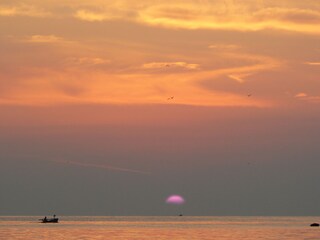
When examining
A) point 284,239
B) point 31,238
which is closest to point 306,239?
point 284,239

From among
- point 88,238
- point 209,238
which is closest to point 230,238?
point 209,238

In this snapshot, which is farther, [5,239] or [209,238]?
[209,238]

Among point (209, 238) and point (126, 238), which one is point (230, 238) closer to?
point (209, 238)

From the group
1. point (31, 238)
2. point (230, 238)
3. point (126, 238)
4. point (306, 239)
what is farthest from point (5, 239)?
point (306, 239)

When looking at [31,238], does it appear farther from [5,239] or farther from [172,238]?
[172,238]

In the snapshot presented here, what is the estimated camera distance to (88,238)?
158750 millimetres

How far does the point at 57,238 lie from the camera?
160 m

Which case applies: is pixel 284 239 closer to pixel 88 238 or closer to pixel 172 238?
pixel 172 238

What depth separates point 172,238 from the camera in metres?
165

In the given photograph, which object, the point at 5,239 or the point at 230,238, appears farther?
the point at 230,238

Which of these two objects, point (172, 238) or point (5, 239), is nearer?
point (5, 239)

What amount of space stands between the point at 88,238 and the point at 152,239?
1328cm

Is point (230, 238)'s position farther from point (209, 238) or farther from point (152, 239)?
point (152, 239)

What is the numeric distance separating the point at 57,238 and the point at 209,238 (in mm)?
32419
